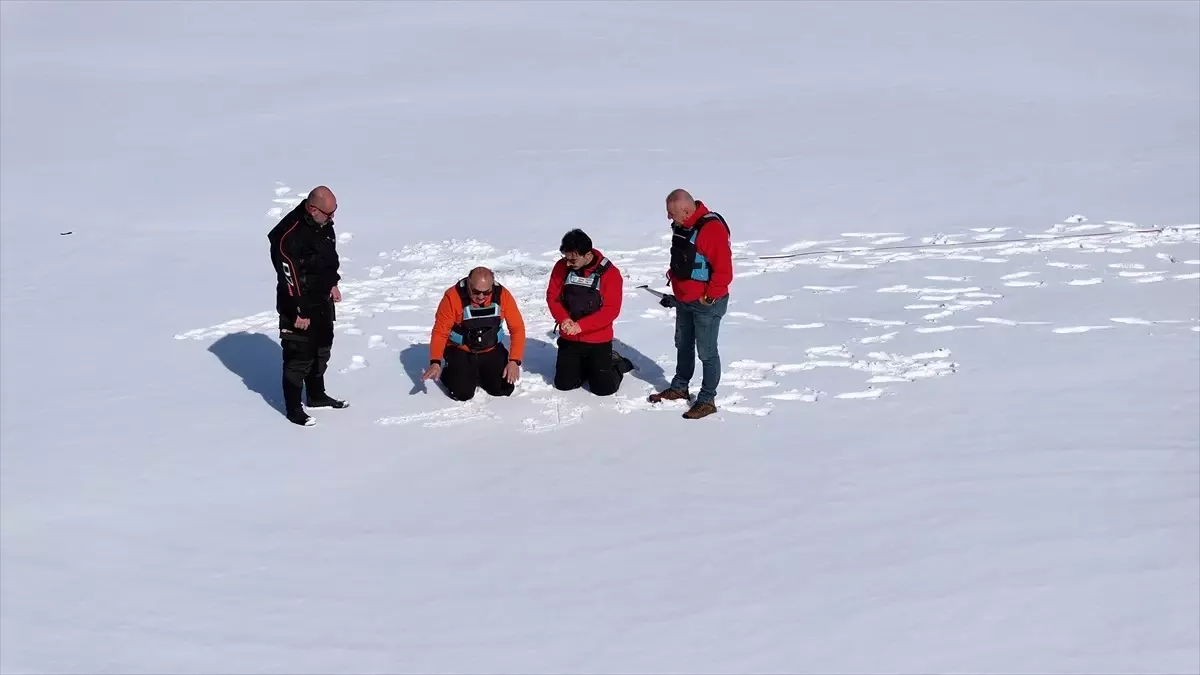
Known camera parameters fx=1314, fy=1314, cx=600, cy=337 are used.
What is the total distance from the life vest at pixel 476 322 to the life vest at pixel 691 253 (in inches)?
51.6

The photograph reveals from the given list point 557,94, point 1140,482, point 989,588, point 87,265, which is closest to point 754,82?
point 557,94

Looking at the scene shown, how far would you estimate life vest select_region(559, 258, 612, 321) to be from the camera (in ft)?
29.8

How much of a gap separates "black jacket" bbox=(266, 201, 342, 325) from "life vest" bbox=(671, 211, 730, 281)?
7.50 ft

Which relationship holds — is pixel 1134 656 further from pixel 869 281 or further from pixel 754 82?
pixel 754 82

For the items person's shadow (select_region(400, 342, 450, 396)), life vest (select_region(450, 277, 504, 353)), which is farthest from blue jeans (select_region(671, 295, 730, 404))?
person's shadow (select_region(400, 342, 450, 396))

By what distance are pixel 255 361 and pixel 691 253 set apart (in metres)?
3.94

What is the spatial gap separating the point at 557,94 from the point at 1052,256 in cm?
706

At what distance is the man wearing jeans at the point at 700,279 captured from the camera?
8.52 metres

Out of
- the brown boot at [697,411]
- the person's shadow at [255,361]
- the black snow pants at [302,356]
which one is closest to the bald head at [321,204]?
the black snow pants at [302,356]

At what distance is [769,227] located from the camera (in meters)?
13.3

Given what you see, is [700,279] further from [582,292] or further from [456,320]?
[456,320]

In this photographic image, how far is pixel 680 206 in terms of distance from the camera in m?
8.41

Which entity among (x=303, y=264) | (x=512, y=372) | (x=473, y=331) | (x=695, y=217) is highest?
(x=695, y=217)

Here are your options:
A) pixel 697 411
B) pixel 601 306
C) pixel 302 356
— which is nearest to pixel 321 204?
pixel 302 356
